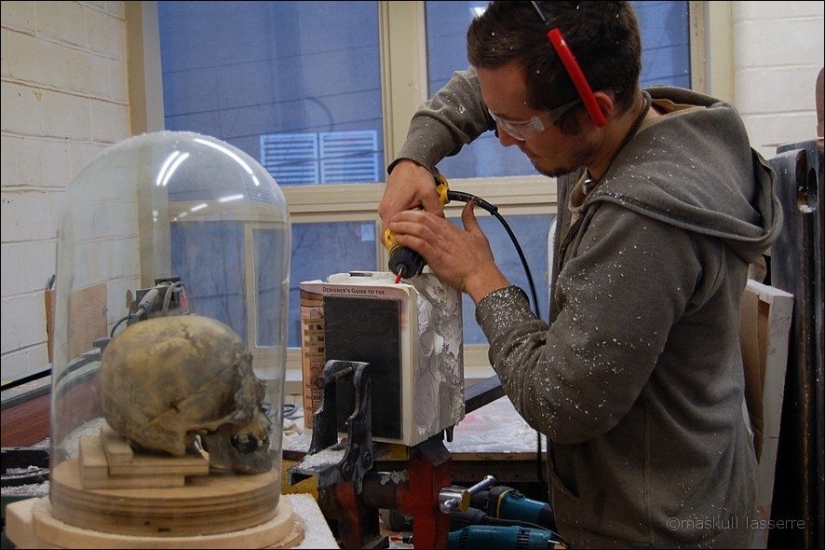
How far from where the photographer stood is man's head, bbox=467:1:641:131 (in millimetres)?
1178

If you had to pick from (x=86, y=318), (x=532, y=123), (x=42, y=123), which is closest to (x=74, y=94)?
(x=42, y=123)

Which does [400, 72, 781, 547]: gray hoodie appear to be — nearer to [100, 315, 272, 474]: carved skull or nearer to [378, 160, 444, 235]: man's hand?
[378, 160, 444, 235]: man's hand

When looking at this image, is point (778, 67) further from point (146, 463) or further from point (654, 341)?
point (146, 463)

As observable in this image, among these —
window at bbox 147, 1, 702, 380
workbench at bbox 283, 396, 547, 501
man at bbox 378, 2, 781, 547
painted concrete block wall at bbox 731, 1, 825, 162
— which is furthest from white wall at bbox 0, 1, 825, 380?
man at bbox 378, 2, 781, 547

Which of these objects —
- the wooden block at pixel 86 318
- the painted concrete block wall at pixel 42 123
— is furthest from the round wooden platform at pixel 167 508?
the painted concrete block wall at pixel 42 123

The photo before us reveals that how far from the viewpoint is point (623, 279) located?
3.77 ft

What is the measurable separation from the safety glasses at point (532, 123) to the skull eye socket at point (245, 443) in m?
0.62

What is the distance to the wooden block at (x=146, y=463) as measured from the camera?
95cm

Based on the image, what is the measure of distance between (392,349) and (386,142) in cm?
190

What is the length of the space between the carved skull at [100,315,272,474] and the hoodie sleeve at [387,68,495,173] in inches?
28.1

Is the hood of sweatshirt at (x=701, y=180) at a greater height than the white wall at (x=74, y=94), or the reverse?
the white wall at (x=74, y=94)

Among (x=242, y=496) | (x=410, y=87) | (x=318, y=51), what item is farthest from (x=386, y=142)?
(x=242, y=496)

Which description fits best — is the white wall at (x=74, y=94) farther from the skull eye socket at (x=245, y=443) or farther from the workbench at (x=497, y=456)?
the skull eye socket at (x=245, y=443)

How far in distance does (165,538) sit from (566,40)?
0.83 metres
